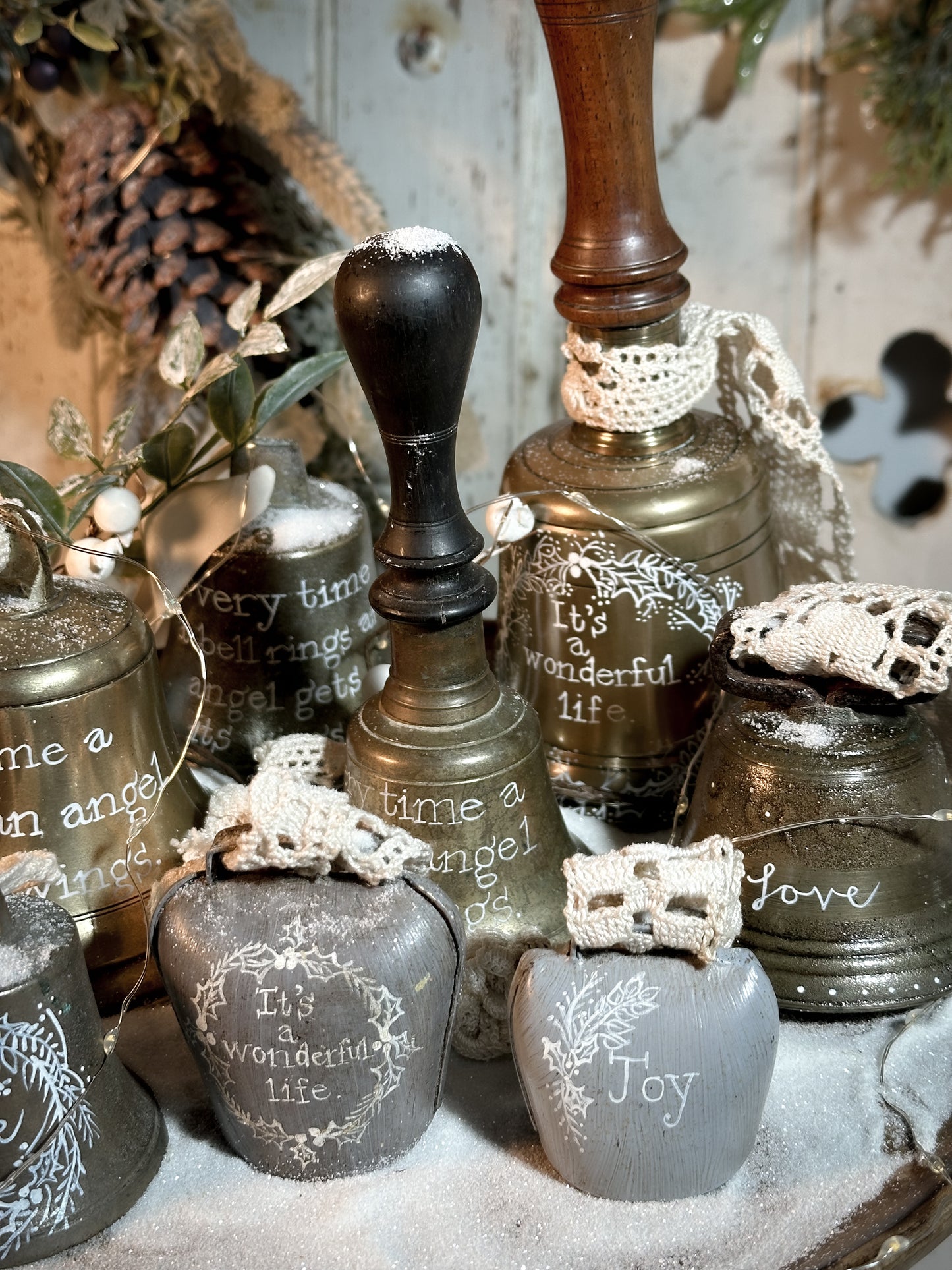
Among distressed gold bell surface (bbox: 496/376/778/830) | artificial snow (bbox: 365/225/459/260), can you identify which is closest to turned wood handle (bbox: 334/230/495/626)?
artificial snow (bbox: 365/225/459/260)

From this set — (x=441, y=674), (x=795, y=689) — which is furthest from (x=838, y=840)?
(x=441, y=674)

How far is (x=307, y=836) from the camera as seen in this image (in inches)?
18.6

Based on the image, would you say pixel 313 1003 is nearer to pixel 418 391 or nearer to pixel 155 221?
pixel 418 391

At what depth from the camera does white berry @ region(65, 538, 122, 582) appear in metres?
0.60

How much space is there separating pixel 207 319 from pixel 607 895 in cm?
46

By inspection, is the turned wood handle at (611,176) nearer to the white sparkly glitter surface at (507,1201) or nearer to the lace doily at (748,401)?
the lace doily at (748,401)

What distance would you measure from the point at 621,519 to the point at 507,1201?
28cm

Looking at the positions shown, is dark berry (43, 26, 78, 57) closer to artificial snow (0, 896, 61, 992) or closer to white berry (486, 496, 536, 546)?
white berry (486, 496, 536, 546)

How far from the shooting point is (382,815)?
54 centimetres

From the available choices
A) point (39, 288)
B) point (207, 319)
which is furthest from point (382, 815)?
point (39, 288)

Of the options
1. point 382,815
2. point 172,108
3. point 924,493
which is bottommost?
point 924,493

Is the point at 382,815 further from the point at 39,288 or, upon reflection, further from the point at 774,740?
the point at 39,288

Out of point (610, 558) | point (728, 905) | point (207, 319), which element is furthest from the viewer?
point (207, 319)

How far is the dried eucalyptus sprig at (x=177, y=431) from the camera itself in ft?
2.00
